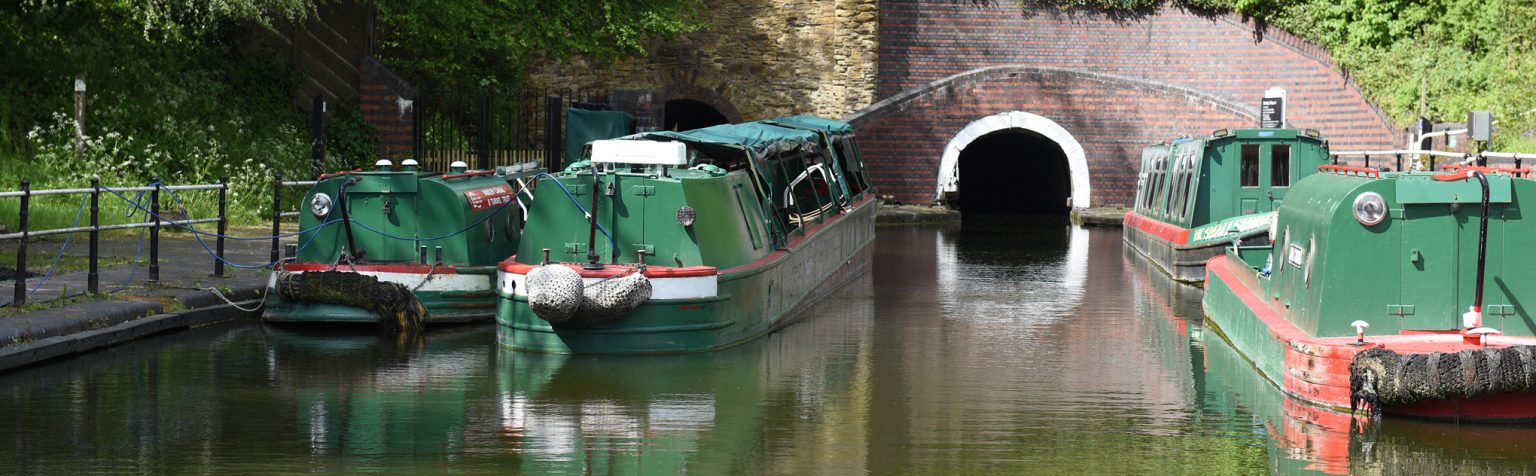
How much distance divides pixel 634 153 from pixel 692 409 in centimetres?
266

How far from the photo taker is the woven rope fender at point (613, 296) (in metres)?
10.9

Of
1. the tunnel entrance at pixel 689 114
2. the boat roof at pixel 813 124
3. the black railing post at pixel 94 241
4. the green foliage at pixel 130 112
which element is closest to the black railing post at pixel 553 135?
the boat roof at pixel 813 124

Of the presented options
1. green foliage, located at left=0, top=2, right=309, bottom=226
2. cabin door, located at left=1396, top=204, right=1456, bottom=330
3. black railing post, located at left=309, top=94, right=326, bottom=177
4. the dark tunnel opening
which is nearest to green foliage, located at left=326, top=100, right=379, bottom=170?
green foliage, located at left=0, top=2, right=309, bottom=226

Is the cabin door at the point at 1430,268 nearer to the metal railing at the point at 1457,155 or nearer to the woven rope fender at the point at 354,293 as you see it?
the metal railing at the point at 1457,155

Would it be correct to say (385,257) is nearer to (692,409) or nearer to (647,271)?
(647,271)

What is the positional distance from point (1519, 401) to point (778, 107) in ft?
76.2

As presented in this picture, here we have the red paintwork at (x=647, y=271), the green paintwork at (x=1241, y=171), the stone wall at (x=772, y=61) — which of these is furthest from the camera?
the stone wall at (x=772, y=61)

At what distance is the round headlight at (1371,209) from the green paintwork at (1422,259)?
4cm

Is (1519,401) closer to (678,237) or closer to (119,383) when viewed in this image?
(678,237)

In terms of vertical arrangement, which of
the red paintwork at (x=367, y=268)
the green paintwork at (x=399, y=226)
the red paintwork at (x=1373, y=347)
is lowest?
the red paintwork at (x=1373, y=347)

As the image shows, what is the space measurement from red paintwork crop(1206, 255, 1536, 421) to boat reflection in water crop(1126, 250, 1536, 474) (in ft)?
0.23

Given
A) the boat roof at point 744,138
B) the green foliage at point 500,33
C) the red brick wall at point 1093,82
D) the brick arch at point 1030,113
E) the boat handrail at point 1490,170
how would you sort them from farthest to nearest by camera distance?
1. the brick arch at point 1030,113
2. the red brick wall at point 1093,82
3. the green foliage at point 500,33
4. the boat roof at point 744,138
5. the boat handrail at point 1490,170

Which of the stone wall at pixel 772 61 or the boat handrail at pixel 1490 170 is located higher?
the stone wall at pixel 772 61

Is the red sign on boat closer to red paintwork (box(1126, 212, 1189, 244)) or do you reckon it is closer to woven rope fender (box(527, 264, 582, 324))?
woven rope fender (box(527, 264, 582, 324))
